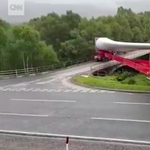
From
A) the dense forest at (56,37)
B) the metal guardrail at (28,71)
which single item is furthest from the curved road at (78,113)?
the dense forest at (56,37)

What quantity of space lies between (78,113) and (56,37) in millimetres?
43909

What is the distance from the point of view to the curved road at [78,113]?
10.9m

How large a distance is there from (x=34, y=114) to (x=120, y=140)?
5.46 m

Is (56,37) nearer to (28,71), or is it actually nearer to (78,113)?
(28,71)

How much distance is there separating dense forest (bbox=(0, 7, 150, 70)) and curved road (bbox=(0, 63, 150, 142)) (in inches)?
783

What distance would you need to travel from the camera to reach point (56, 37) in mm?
56625

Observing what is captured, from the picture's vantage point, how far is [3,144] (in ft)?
29.9

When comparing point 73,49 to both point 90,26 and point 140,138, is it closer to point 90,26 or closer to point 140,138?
point 90,26

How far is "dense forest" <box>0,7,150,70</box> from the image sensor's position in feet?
130

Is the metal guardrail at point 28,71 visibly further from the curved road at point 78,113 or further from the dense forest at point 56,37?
the curved road at point 78,113

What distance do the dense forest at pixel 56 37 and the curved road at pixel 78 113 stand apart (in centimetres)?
1988

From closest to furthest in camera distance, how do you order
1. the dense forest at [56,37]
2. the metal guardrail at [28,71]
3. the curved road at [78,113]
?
the curved road at [78,113] → the metal guardrail at [28,71] → the dense forest at [56,37]

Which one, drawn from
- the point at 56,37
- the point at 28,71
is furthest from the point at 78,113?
the point at 56,37

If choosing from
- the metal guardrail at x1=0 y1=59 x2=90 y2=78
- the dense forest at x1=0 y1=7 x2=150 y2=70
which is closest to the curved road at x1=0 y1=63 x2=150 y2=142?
the metal guardrail at x1=0 y1=59 x2=90 y2=78
